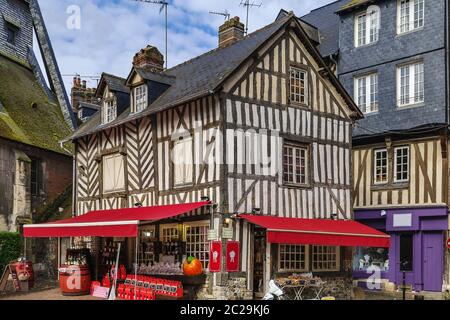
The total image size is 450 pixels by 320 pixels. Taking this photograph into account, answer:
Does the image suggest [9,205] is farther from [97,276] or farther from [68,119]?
[68,119]

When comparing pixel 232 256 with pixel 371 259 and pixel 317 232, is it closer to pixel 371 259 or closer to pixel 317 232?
pixel 317 232

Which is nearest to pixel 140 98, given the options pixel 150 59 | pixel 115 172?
pixel 115 172

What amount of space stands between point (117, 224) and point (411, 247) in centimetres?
903

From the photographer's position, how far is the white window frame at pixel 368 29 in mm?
17781

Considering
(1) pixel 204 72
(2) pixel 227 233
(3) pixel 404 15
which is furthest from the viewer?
(3) pixel 404 15

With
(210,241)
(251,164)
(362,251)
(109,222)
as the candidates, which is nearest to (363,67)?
(362,251)

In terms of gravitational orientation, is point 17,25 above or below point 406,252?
above

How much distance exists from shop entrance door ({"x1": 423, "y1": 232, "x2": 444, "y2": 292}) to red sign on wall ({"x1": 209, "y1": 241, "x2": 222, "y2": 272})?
6.82 metres

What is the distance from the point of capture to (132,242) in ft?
50.6

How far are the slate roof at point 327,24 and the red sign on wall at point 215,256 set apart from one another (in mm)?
9196

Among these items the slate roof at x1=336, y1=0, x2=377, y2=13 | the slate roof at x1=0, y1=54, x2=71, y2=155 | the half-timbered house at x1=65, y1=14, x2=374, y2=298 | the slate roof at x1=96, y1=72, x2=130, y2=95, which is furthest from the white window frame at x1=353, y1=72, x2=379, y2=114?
the slate roof at x1=0, y1=54, x2=71, y2=155

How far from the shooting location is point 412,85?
16734 mm

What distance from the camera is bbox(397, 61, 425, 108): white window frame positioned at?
1648 centimetres

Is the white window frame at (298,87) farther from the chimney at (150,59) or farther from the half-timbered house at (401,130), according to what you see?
the chimney at (150,59)
